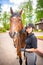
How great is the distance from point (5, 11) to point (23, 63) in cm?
62

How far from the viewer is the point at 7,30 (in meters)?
1.67

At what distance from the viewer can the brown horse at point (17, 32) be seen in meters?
1.64

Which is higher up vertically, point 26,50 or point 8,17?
point 8,17

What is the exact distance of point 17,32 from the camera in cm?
166

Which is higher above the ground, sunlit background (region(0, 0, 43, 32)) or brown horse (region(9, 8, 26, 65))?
sunlit background (region(0, 0, 43, 32))

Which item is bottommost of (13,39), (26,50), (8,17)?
(26,50)

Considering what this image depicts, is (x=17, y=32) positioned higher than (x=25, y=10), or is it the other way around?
(x=25, y=10)

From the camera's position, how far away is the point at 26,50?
64.0 inches

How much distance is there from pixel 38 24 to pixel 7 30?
35cm

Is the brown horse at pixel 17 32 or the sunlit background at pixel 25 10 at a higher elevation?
the sunlit background at pixel 25 10

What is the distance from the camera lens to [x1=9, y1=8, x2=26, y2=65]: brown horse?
164 centimetres

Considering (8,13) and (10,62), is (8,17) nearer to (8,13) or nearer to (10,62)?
(8,13)

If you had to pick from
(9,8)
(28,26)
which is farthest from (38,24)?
(9,8)

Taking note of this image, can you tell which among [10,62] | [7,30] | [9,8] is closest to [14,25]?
[7,30]
